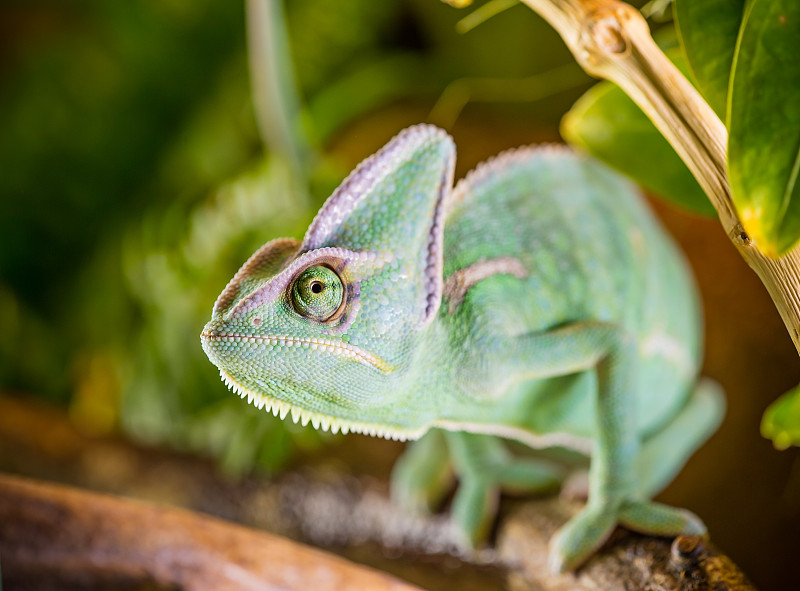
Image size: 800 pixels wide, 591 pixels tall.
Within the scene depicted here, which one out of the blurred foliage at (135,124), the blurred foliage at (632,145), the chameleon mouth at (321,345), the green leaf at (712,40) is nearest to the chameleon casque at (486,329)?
the chameleon mouth at (321,345)

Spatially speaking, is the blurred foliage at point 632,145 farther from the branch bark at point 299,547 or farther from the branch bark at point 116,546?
the branch bark at point 116,546

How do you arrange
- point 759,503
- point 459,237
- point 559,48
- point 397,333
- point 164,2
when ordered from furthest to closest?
point 164,2
point 559,48
point 759,503
point 459,237
point 397,333

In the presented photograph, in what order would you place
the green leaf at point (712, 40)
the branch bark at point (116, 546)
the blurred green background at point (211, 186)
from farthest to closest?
the blurred green background at point (211, 186) → the branch bark at point (116, 546) → the green leaf at point (712, 40)

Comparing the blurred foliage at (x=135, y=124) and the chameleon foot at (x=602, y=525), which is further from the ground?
the blurred foliage at (x=135, y=124)

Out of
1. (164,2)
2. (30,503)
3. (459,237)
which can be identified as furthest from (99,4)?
(459,237)

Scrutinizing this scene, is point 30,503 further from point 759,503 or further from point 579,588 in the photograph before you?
point 759,503
